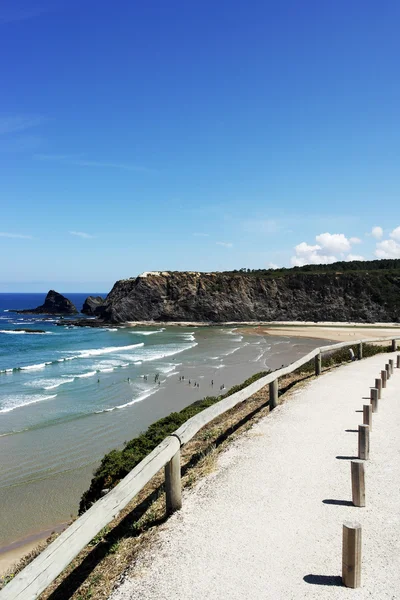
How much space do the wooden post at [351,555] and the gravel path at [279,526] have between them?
88mm

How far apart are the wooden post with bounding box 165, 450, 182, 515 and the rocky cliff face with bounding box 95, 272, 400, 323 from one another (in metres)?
76.4

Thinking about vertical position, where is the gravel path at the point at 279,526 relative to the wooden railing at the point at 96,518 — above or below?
below

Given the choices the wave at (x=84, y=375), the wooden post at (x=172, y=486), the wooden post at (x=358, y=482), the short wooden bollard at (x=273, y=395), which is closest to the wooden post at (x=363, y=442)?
the wooden post at (x=358, y=482)

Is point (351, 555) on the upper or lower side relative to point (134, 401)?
upper

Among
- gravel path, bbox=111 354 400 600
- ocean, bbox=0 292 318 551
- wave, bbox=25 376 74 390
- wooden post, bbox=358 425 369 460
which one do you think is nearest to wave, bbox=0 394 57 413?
ocean, bbox=0 292 318 551

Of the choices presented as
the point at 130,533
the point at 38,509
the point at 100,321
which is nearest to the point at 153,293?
the point at 100,321

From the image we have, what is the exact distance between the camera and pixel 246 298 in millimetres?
85188

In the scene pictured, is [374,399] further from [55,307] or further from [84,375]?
[55,307]

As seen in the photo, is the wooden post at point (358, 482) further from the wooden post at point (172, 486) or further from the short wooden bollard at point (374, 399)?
the short wooden bollard at point (374, 399)

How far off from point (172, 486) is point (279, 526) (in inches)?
56.1

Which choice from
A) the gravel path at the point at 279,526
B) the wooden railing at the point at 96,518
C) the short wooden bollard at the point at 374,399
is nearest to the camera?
the wooden railing at the point at 96,518

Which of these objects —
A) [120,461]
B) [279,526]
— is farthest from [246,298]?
[279,526]

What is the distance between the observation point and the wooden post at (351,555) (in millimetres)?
3938

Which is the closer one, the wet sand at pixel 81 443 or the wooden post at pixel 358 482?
the wooden post at pixel 358 482
